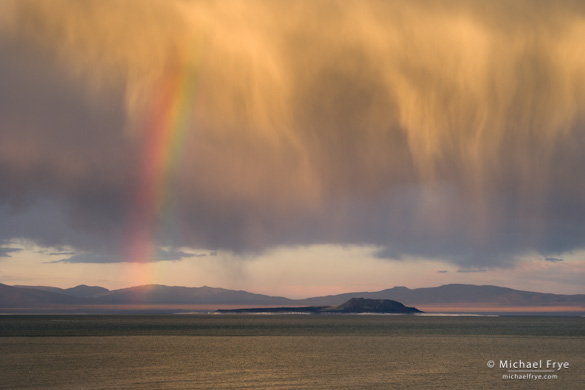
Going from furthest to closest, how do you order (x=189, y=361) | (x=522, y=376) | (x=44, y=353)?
1. (x=44, y=353)
2. (x=189, y=361)
3. (x=522, y=376)

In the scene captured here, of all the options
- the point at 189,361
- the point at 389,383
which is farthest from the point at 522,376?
the point at 189,361

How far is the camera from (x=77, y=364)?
78688mm

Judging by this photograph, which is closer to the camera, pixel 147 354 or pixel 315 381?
pixel 315 381

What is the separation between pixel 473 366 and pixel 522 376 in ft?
30.0

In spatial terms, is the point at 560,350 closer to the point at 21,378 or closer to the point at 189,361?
the point at 189,361

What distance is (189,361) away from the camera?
82.4m

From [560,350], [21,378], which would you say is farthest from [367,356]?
[21,378]

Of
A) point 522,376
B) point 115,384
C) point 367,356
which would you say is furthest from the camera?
point 367,356

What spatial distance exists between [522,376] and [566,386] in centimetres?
940

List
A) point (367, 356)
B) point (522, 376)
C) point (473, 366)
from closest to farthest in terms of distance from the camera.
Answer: point (522, 376), point (473, 366), point (367, 356)

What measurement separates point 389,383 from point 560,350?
61.1 m

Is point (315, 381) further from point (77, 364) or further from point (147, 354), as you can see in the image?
point (147, 354)

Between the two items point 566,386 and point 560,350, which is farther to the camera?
point 560,350

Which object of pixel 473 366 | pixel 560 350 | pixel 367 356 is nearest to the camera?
pixel 473 366
